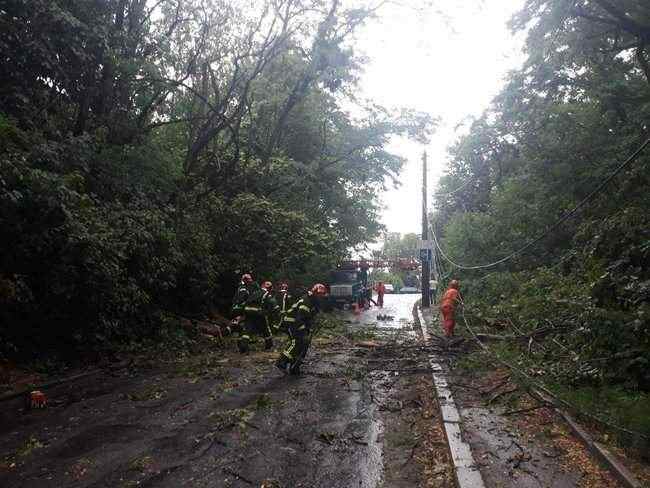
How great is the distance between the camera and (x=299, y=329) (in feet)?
31.2

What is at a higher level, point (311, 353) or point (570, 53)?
point (570, 53)

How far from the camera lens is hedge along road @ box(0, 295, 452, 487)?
4738 mm

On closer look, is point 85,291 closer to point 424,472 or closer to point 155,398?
point 155,398

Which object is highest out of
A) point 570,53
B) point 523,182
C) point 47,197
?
point 570,53

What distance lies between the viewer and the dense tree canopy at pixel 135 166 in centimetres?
877

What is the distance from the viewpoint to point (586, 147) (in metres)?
16.4

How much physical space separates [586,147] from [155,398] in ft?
48.3

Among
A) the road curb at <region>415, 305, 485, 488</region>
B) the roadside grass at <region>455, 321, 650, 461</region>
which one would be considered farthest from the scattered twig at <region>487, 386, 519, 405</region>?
the road curb at <region>415, 305, 485, 488</region>

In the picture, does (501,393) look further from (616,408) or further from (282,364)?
(282,364)

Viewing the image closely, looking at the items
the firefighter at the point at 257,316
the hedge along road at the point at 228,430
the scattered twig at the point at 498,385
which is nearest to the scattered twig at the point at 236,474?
the hedge along road at the point at 228,430

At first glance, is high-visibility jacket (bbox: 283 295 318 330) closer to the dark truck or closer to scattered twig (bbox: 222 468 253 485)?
scattered twig (bbox: 222 468 253 485)

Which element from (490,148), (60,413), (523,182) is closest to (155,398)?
(60,413)

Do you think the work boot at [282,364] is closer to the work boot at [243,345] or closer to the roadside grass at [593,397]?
the work boot at [243,345]

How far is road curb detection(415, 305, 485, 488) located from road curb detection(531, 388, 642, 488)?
3.64 ft
